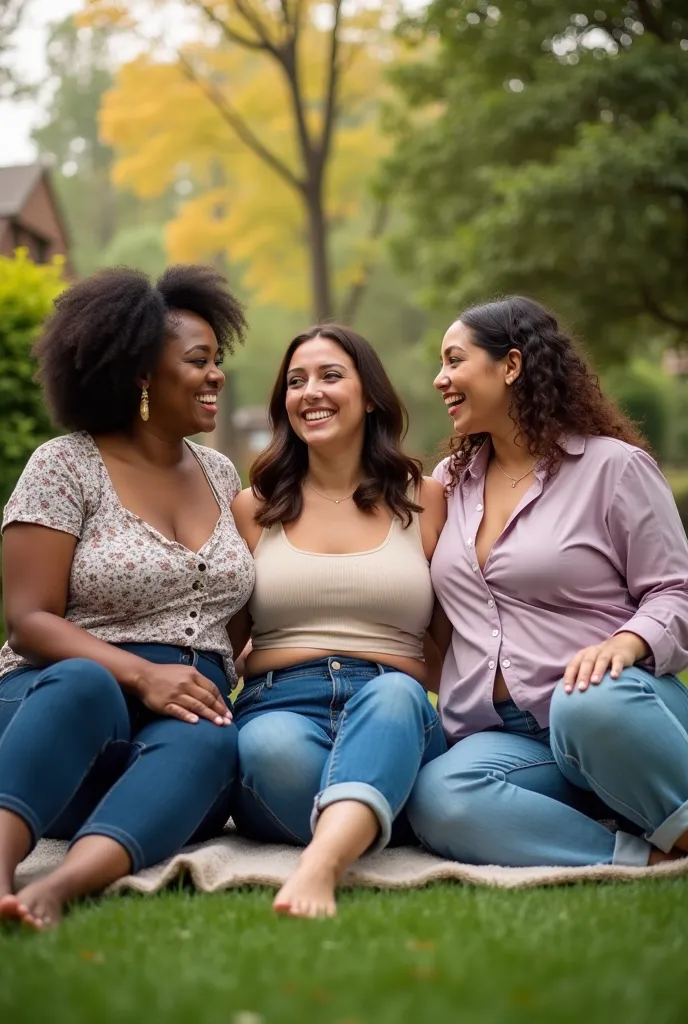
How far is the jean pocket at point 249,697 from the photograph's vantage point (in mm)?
3953

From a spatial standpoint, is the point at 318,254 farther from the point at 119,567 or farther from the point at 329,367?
the point at 119,567

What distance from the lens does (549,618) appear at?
3881 millimetres

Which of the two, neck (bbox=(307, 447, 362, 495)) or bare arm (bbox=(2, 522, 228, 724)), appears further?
neck (bbox=(307, 447, 362, 495))

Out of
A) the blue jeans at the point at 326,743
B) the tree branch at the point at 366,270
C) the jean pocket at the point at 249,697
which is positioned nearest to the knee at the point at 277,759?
the blue jeans at the point at 326,743

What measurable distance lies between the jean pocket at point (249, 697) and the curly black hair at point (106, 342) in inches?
39.5

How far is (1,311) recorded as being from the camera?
8.61 metres

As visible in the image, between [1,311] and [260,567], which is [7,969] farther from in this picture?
[1,311]

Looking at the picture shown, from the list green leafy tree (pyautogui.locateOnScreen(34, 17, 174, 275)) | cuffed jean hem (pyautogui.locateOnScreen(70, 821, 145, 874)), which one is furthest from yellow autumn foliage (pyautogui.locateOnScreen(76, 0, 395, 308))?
green leafy tree (pyautogui.locateOnScreen(34, 17, 174, 275))

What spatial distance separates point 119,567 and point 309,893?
1.21 meters

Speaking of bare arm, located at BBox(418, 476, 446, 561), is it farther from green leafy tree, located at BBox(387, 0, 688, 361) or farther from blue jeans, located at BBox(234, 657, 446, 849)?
green leafy tree, located at BBox(387, 0, 688, 361)

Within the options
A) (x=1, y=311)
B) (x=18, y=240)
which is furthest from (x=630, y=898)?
(x=18, y=240)

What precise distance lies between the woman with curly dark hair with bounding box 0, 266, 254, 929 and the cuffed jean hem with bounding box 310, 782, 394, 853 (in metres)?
0.35

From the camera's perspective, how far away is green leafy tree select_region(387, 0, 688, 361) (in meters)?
11.6

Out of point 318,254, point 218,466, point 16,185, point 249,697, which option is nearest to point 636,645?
point 249,697
